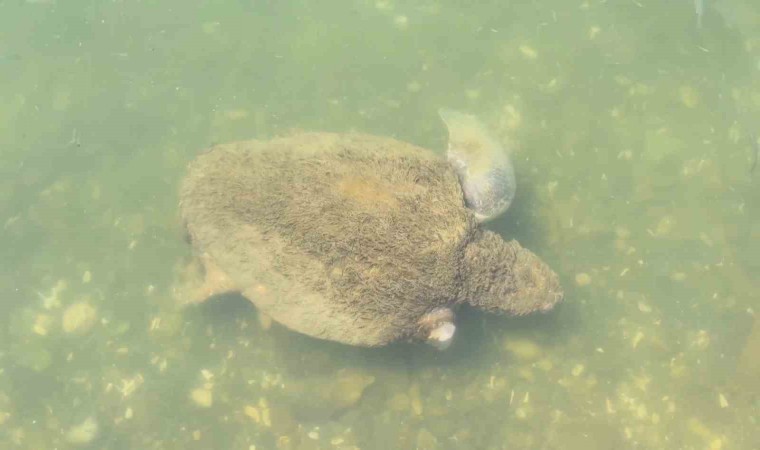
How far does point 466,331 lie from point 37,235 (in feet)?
21.2

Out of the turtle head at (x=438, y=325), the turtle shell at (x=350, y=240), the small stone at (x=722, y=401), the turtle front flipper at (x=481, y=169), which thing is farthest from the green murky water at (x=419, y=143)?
the turtle shell at (x=350, y=240)

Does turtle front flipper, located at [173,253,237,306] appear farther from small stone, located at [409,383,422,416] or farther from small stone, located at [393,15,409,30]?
small stone, located at [393,15,409,30]

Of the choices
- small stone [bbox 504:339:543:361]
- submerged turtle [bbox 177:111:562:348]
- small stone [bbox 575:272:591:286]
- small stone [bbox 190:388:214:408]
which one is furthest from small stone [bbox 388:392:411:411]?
small stone [bbox 575:272:591:286]

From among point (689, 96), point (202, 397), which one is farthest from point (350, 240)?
point (689, 96)

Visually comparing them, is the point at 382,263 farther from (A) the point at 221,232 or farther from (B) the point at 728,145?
(B) the point at 728,145

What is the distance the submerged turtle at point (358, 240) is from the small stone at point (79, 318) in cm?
221

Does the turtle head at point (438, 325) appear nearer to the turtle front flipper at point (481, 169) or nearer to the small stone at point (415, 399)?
the small stone at point (415, 399)

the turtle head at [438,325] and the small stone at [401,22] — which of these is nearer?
the turtle head at [438,325]

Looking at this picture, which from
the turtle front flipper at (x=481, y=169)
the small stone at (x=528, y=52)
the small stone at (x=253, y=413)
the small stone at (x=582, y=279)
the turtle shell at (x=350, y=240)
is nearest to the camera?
the turtle shell at (x=350, y=240)

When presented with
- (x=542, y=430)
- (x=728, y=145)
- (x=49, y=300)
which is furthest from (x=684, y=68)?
(x=49, y=300)

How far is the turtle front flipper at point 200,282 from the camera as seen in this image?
6.57m

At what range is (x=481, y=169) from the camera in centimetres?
662

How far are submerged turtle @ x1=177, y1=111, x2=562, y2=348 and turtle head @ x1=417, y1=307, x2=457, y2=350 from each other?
0.04ft

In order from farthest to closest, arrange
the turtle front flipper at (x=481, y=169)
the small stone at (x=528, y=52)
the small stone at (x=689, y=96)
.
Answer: the small stone at (x=528, y=52) → the small stone at (x=689, y=96) → the turtle front flipper at (x=481, y=169)
